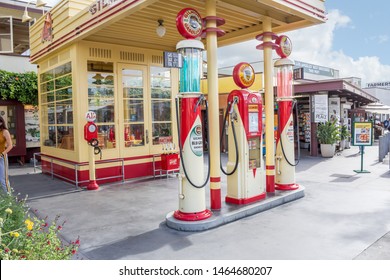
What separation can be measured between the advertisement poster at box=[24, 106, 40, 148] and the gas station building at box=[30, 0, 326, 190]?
3.41 m

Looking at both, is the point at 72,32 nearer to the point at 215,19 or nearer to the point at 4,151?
the point at 4,151

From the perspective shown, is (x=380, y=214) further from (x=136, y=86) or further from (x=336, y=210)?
(x=136, y=86)

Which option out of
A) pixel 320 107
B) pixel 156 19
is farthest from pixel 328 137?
pixel 156 19

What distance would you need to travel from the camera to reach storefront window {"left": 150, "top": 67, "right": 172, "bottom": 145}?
28.2 feet

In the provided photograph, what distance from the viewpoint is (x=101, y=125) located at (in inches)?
309

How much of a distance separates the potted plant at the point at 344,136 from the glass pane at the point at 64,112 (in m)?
9.73

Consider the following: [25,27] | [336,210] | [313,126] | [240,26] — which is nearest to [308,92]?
[313,126]

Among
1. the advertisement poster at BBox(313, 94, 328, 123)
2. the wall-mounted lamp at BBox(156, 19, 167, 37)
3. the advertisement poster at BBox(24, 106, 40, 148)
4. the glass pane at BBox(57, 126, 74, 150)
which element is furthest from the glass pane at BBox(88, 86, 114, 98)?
the advertisement poster at BBox(313, 94, 328, 123)

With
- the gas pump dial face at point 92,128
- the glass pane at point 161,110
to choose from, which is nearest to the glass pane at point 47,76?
the gas pump dial face at point 92,128

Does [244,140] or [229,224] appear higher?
[244,140]

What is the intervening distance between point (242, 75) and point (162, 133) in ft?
12.3

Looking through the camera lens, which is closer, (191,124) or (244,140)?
(191,124)

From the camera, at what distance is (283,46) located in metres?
6.44

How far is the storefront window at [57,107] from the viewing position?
26.3ft
